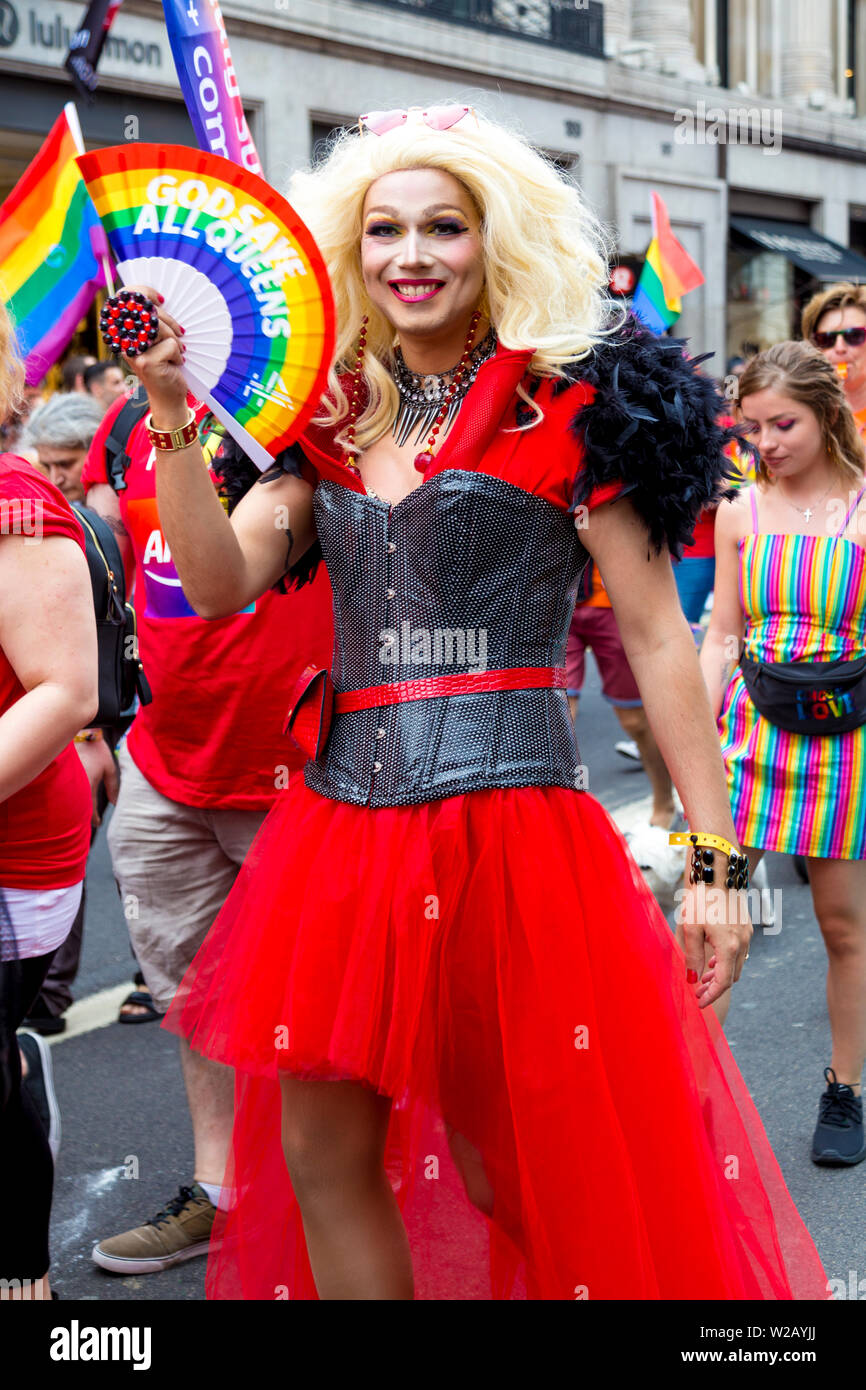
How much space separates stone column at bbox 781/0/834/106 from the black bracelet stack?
85.0 feet

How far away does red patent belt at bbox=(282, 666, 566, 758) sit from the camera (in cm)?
235

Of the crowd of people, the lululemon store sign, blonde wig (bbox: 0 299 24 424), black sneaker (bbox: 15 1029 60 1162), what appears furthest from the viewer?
the lululemon store sign

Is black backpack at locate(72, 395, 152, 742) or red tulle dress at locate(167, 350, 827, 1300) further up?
black backpack at locate(72, 395, 152, 742)

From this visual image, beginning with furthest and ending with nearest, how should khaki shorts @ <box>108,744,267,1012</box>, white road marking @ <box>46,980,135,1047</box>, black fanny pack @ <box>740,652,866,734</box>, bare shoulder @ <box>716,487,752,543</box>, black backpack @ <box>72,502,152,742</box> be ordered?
1. white road marking @ <box>46,980,135,1047</box>
2. bare shoulder @ <box>716,487,752,543</box>
3. black fanny pack @ <box>740,652,866,734</box>
4. khaki shorts @ <box>108,744,267,1012</box>
5. black backpack @ <box>72,502,152,742</box>

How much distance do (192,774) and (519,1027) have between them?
139cm

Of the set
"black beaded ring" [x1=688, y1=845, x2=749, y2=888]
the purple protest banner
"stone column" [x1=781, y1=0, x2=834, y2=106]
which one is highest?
"stone column" [x1=781, y1=0, x2=834, y2=106]

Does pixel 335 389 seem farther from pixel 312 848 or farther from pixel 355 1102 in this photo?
pixel 355 1102

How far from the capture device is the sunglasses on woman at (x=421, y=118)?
7.97 ft

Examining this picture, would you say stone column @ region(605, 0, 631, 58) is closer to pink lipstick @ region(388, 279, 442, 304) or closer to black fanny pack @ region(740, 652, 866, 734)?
black fanny pack @ region(740, 652, 866, 734)

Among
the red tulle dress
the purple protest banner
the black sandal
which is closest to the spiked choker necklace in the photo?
the red tulle dress

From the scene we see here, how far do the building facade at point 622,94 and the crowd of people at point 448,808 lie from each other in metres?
9.17

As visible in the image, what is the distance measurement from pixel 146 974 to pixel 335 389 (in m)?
1.59

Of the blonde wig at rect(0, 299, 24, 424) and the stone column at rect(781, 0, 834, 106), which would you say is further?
the stone column at rect(781, 0, 834, 106)

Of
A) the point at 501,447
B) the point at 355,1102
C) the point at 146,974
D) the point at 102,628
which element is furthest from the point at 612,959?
the point at 146,974
